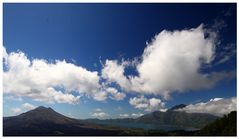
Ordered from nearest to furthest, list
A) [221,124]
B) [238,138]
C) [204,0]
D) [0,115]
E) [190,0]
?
[238,138]
[190,0]
[0,115]
[204,0]
[221,124]

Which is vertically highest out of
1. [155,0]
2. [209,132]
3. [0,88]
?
[155,0]

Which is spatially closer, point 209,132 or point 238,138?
point 238,138

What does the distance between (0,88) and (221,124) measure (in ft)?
289

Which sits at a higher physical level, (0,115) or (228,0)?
(228,0)

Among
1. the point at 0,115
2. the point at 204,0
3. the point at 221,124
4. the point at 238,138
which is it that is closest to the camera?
the point at 238,138

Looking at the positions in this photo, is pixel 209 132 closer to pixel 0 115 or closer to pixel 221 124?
pixel 221 124

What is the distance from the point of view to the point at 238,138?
38.8 metres

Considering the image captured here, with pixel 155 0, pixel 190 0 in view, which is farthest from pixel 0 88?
pixel 190 0

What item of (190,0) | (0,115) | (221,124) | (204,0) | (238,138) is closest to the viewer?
(238,138)

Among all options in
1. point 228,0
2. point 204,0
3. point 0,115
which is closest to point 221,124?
point 204,0

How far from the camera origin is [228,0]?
39906 millimetres

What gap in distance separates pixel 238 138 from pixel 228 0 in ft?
65.7

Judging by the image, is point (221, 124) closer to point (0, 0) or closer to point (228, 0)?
point (228, 0)

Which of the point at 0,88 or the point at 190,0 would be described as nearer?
the point at 190,0
